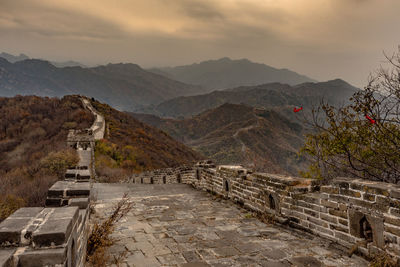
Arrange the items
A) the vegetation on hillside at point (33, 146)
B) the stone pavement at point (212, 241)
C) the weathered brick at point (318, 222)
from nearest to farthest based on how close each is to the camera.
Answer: the stone pavement at point (212, 241), the weathered brick at point (318, 222), the vegetation on hillside at point (33, 146)

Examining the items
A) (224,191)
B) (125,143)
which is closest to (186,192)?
(224,191)

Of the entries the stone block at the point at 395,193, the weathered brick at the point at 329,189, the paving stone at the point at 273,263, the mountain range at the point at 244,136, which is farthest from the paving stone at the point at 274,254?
the mountain range at the point at 244,136

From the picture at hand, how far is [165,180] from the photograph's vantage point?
14.7 metres

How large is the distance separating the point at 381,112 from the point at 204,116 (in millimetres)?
89297

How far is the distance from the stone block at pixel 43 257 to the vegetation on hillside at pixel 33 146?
15.3ft

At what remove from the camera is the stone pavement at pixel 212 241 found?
395 cm

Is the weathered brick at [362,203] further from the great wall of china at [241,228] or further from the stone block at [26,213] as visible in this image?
the stone block at [26,213]

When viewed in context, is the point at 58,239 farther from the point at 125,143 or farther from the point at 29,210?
the point at 125,143

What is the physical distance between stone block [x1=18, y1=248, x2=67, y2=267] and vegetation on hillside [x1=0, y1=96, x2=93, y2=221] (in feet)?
15.3

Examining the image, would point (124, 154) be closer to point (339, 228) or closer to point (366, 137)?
point (366, 137)

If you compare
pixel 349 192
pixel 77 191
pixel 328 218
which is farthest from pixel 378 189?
pixel 77 191

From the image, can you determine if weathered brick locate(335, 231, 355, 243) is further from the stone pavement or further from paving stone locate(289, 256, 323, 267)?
paving stone locate(289, 256, 323, 267)

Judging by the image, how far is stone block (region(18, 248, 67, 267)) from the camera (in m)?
2.05

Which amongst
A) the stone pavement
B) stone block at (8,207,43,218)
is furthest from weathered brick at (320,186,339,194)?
stone block at (8,207,43,218)
